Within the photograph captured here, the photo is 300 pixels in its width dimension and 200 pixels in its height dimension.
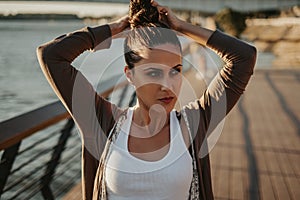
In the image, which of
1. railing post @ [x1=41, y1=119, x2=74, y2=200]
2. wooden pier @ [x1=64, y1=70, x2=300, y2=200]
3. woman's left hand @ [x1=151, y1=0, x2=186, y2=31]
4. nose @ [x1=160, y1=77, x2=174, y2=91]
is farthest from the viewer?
wooden pier @ [x1=64, y1=70, x2=300, y2=200]

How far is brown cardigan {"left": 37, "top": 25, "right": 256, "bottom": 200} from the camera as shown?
4.49 ft

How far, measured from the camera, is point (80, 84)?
1394mm

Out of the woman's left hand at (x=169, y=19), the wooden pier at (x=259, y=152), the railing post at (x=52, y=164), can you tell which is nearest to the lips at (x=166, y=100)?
the woman's left hand at (x=169, y=19)

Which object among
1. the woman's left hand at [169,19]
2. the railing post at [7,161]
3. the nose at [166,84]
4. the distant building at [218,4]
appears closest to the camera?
the nose at [166,84]

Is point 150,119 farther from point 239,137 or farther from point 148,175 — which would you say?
point 239,137

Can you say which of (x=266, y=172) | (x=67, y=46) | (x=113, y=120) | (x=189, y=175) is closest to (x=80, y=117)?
(x=113, y=120)

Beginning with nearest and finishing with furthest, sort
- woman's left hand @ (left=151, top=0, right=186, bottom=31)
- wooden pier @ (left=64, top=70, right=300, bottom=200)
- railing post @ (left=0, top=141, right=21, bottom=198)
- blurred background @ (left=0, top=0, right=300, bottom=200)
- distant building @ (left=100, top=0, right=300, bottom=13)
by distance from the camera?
woman's left hand @ (left=151, top=0, right=186, bottom=31)
railing post @ (left=0, top=141, right=21, bottom=198)
blurred background @ (left=0, top=0, right=300, bottom=200)
wooden pier @ (left=64, top=70, right=300, bottom=200)
distant building @ (left=100, top=0, right=300, bottom=13)

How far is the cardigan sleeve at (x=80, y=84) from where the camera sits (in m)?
1.36

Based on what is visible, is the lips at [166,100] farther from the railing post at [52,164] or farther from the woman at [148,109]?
the railing post at [52,164]

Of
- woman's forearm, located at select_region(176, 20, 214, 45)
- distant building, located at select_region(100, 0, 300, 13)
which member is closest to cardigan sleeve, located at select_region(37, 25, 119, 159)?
woman's forearm, located at select_region(176, 20, 214, 45)

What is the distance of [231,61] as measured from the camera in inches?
56.7

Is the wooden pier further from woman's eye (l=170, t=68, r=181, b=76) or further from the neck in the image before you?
woman's eye (l=170, t=68, r=181, b=76)

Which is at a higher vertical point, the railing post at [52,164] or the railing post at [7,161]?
the railing post at [7,161]

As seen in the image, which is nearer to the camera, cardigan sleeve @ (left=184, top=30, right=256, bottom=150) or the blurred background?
cardigan sleeve @ (left=184, top=30, right=256, bottom=150)
